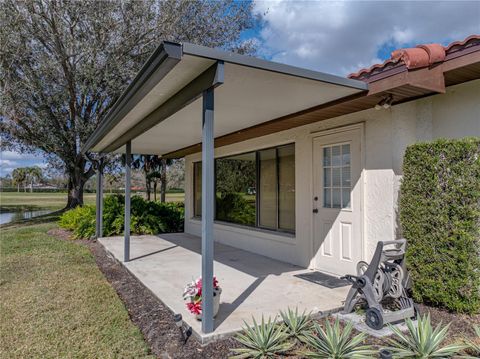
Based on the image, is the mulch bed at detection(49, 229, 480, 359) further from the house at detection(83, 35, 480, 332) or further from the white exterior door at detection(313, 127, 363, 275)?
the white exterior door at detection(313, 127, 363, 275)

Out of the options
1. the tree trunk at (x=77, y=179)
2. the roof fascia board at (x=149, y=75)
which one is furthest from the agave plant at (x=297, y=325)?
the tree trunk at (x=77, y=179)

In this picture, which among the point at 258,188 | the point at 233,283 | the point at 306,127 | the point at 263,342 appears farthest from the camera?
the point at 258,188

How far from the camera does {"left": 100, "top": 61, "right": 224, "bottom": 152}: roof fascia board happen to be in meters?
3.01

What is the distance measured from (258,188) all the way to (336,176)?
2.25 meters

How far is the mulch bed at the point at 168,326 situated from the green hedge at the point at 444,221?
16cm

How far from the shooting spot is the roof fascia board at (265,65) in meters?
2.85

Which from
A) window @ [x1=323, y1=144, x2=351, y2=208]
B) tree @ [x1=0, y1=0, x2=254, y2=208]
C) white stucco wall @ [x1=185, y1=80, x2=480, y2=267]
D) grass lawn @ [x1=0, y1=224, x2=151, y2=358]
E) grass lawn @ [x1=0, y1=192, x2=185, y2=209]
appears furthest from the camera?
grass lawn @ [x1=0, y1=192, x2=185, y2=209]

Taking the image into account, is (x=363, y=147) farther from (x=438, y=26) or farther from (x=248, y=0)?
(x=248, y=0)

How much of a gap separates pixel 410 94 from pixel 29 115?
514 inches

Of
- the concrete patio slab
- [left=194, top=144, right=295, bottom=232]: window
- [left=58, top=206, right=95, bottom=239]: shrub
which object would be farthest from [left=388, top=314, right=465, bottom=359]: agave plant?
[left=58, top=206, right=95, bottom=239]: shrub

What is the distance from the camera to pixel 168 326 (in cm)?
358

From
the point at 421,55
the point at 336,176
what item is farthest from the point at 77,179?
the point at 421,55

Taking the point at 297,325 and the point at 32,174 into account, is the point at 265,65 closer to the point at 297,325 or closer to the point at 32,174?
the point at 297,325

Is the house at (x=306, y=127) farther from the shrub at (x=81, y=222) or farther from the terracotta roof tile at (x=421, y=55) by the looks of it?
the shrub at (x=81, y=222)
